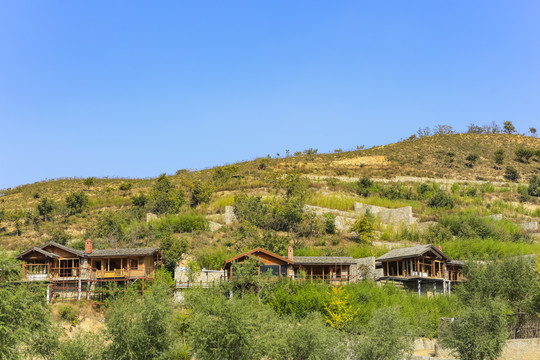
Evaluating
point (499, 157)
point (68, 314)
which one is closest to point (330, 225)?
point (68, 314)

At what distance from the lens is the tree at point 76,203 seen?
7481 cm

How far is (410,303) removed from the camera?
44344 millimetres

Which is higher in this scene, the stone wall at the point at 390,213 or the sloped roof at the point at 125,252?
the stone wall at the point at 390,213

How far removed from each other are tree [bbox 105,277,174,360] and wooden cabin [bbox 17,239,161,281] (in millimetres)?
15625

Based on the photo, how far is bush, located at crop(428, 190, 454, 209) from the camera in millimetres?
73188

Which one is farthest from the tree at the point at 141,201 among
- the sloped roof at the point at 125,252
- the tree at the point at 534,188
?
the tree at the point at 534,188

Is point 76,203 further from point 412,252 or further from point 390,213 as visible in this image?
point 412,252

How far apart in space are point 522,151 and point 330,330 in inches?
3180

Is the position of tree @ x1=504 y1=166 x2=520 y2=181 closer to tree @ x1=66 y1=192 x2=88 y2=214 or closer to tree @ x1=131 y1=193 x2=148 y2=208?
tree @ x1=131 y1=193 x2=148 y2=208

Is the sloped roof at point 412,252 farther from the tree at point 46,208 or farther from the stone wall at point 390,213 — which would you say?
the tree at point 46,208

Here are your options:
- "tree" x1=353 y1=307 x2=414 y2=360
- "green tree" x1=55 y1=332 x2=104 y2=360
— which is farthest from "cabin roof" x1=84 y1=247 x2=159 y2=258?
"tree" x1=353 y1=307 x2=414 y2=360

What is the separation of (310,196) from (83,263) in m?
33.1

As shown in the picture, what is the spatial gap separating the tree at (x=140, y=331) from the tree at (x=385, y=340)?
10.2 meters

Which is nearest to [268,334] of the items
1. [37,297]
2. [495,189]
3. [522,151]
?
[37,297]
